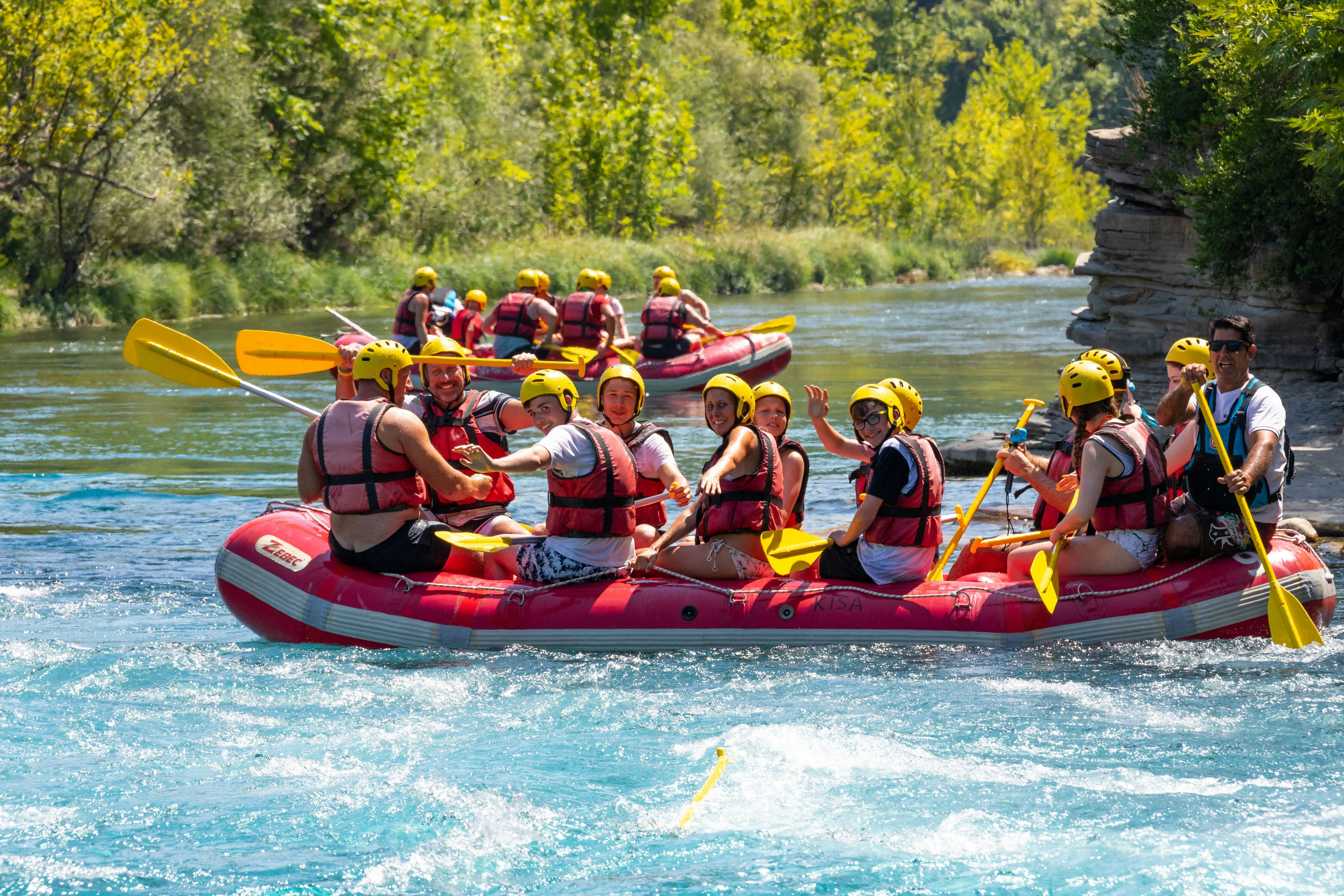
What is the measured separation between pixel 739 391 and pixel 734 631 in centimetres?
108

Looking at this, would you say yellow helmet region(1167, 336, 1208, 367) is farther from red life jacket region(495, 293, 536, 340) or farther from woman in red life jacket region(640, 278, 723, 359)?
woman in red life jacket region(640, 278, 723, 359)

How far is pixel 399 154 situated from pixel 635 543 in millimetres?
25598

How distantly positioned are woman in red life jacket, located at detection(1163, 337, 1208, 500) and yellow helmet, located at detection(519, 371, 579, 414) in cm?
273

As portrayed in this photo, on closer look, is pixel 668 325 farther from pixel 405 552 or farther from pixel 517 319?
pixel 405 552

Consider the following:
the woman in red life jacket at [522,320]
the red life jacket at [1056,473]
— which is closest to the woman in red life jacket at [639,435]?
the red life jacket at [1056,473]

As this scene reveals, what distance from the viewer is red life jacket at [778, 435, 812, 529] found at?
676cm

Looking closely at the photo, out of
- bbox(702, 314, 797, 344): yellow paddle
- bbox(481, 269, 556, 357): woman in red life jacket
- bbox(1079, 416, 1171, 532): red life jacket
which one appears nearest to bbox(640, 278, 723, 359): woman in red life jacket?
bbox(702, 314, 797, 344): yellow paddle

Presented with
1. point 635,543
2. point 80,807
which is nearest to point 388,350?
point 635,543

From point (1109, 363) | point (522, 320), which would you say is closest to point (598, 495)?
point (1109, 363)

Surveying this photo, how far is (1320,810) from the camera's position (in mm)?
4848

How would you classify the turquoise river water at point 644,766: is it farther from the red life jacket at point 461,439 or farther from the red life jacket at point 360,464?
the red life jacket at point 461,439

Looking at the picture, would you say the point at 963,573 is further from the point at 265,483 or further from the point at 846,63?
the point at 846,63

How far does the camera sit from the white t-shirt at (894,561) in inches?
252

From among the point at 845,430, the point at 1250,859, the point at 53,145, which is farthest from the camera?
the point at 53,145
